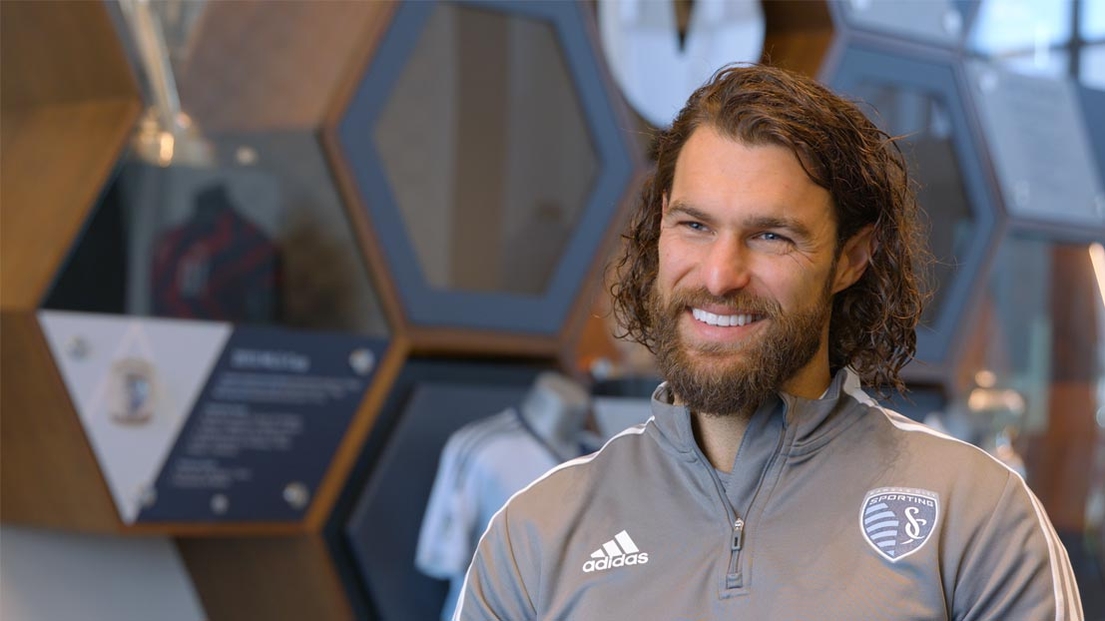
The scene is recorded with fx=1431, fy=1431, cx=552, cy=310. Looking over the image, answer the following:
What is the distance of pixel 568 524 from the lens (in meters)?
1.36

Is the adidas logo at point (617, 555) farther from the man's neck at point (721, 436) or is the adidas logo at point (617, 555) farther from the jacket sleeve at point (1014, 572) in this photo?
the jacket sleeve at point (1014, 572)

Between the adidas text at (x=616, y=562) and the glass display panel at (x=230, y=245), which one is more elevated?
the adidas text at (x=616, y=562)

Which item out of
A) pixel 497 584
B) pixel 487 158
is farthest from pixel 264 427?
pixel 497 584

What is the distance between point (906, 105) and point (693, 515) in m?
3.40

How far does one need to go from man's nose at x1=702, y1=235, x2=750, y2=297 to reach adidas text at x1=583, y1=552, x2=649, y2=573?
0.25 metres

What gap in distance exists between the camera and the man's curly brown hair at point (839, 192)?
4.32ft

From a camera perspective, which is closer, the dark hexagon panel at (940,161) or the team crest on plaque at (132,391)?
the team crest on plaque at (132,391)

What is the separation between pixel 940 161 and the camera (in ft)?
14.9

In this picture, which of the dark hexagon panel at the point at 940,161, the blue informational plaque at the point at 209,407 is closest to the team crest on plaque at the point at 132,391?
the blue informational plaque at the point at 209,407

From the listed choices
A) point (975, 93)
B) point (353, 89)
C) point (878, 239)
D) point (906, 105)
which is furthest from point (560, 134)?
point (878, 239)

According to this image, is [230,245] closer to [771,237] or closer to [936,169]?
[771,237]

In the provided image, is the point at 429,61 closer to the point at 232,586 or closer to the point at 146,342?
the point at 146,342

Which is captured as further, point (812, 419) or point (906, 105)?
point (906, 105)

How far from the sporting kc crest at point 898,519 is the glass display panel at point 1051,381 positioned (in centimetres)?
352
